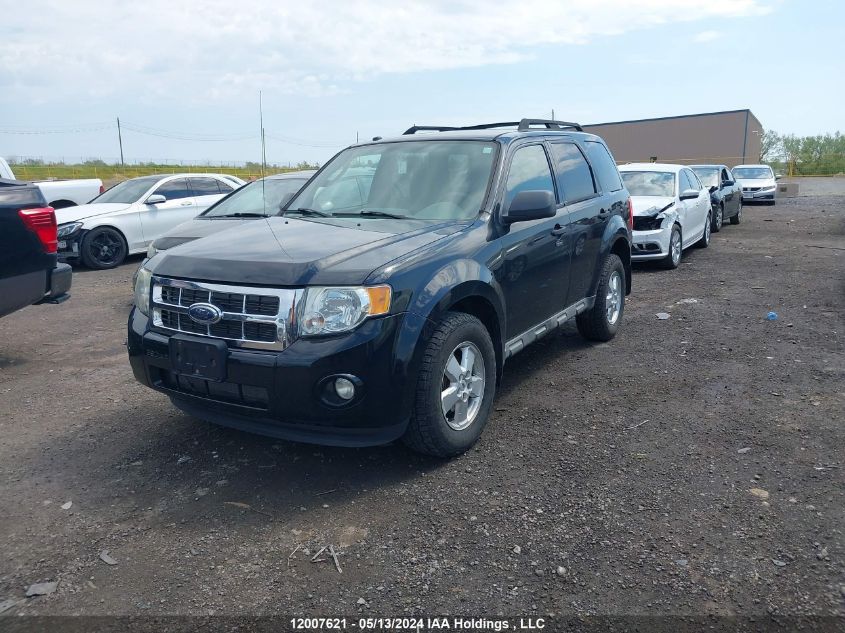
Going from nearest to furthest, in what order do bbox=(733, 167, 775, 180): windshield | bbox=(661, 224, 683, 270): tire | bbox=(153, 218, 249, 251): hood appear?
bbox=(153, 218, 249, 251): hood → bbox=(661, 224, 683, 270): tire → bbox=(733, 167, 775, 180): windshield

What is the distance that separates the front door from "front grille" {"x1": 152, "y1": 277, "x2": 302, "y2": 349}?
4.93 feet

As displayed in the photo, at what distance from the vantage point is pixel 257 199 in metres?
8.55

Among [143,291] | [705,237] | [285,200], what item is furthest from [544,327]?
[705,237]

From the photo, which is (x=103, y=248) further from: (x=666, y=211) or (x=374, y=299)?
(x=374, y=299)

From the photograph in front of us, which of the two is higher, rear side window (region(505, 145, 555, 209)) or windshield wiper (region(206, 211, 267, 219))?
rear side window (region(505, 145, 555, 209))

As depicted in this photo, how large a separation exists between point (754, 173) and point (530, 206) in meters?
25.8

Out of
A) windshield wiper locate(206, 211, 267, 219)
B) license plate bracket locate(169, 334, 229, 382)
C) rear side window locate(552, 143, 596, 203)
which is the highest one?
rear side window locate(552, 143, 596, 203)

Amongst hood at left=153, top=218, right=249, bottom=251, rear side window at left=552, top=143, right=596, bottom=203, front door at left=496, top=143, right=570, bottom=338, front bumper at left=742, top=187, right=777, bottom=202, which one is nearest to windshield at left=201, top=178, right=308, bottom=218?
hood at left=153, top=218, right=249, bottom=251

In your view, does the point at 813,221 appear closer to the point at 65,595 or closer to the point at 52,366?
the point at 52,366

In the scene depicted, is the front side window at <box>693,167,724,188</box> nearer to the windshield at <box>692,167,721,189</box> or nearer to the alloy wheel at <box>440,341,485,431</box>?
the windshield at <box>692,167,721,189</box>

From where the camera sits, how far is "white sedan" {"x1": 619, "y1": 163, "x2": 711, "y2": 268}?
10.6 metres

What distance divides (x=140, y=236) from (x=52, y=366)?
6421mm

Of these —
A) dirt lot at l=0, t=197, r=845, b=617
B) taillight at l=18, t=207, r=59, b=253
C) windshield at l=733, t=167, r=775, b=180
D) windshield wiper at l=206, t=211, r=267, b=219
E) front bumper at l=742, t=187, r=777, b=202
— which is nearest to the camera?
dirt lot at l=0, t=197, r=845, b=617

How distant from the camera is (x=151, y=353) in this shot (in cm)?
→ 383
